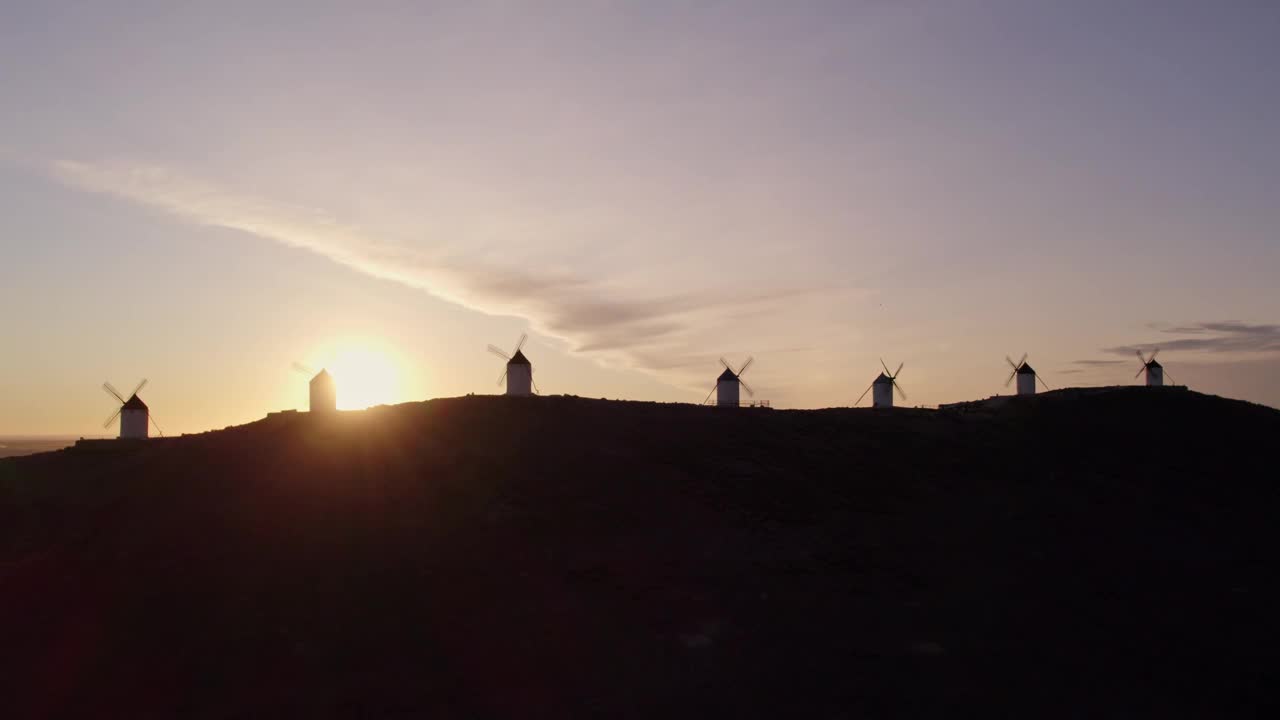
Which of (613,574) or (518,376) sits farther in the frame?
(518,376)

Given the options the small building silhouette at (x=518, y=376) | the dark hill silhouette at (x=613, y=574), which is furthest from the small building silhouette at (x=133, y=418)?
the small building silhouette at (x=518, y=376)

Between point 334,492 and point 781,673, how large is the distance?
15.8 m

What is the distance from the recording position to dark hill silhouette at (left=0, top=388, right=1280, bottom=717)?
2020 cm

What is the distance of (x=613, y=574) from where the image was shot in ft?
81.7

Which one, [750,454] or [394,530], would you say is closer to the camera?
[394,530]

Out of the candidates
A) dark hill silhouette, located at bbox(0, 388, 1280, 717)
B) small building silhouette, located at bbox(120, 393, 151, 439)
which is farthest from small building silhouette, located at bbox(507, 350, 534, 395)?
small building silhouette, located at bbox(120, 393, 151, 439)

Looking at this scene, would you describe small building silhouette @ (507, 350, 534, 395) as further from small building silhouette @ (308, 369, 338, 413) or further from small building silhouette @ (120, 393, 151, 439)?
small building silhouette @ (120, 393, 151, 439)

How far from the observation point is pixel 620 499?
2980cm

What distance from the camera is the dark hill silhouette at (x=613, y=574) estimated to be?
20.2 metres

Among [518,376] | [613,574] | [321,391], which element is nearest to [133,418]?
[321,391]

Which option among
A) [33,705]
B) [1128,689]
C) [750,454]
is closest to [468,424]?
[750,454]

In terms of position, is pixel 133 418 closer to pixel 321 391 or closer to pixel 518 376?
pixel 321 391

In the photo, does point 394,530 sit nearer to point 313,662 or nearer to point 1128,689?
point 313,662

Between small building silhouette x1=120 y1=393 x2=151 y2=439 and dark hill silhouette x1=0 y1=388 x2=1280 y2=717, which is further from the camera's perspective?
small building silhouette x1=120 y1=393 x2=151 y2=439
